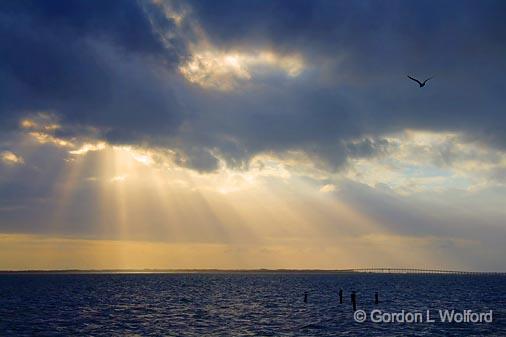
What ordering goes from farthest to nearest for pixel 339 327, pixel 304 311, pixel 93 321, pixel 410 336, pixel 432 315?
pixel 304 311 → pixel 432 315 → pixel 93 321 → pixel 339 327 → pixel 410 336

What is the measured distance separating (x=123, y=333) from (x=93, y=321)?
12325 mm

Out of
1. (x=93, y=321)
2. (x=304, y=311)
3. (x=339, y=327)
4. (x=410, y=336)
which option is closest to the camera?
(x=410, y=336)

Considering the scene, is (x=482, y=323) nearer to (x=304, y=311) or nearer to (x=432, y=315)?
(x=432, y=315)

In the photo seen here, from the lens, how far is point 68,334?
169ft

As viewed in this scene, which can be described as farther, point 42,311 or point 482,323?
point 42,311

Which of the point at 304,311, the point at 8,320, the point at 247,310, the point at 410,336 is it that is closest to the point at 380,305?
the point at 304,311

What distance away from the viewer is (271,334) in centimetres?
5075

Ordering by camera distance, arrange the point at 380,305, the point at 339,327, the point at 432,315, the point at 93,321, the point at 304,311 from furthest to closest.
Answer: the point at 380,305, the point at 304,311, the point at 432,315, the point at 93,321, the point at 339,327

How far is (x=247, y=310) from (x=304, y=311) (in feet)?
27.8

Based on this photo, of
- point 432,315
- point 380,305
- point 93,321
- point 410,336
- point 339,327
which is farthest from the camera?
point 380,305

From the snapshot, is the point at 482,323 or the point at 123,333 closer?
the point at 123,333

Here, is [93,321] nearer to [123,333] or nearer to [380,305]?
[123,333]

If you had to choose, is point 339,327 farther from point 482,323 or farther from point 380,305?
point 380,305

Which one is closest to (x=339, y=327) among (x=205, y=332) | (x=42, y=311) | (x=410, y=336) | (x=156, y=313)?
(x=410, y=336)
